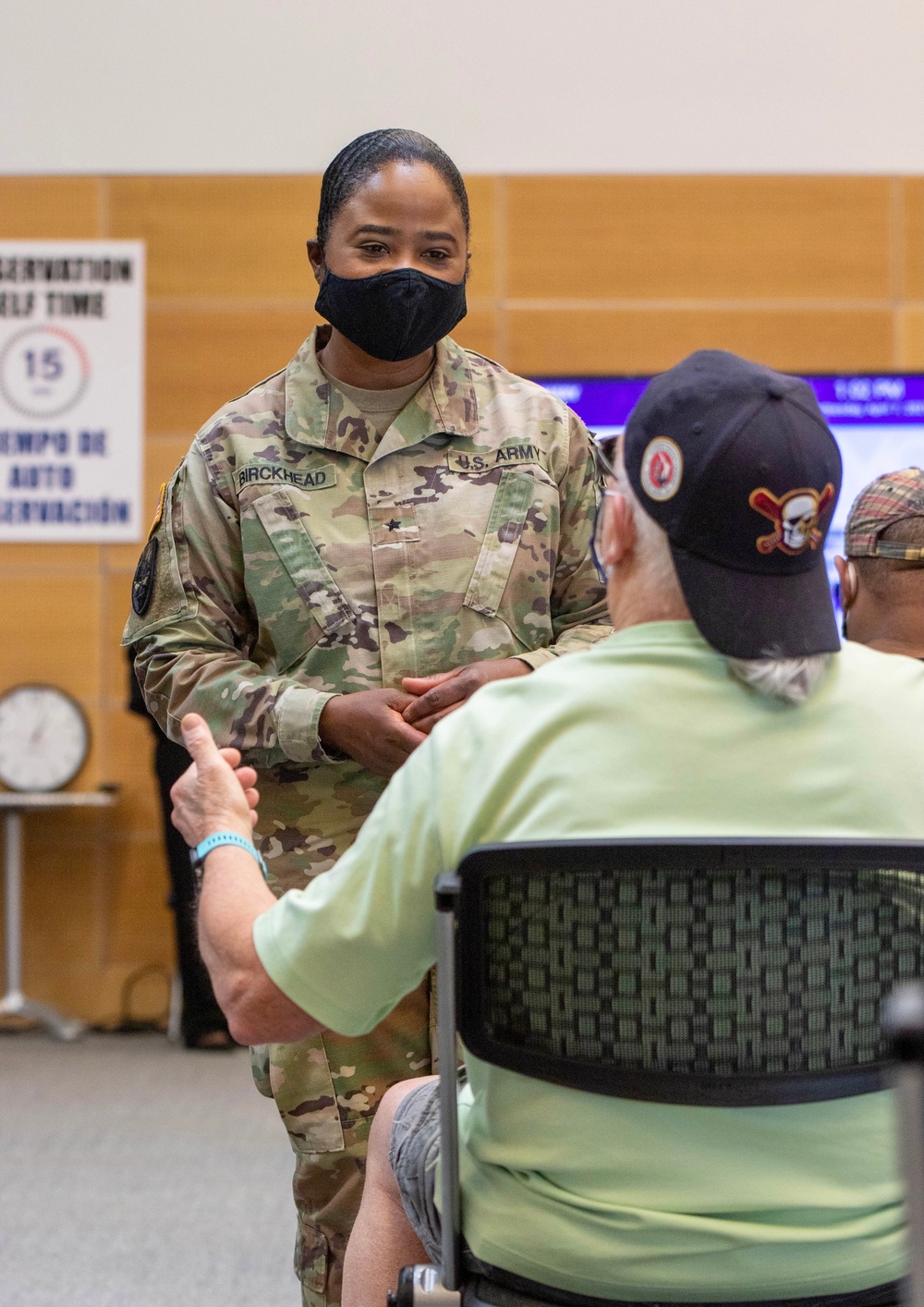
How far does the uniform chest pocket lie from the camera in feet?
5.54

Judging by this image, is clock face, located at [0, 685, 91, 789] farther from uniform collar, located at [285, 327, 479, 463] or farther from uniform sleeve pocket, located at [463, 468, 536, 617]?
uniform sleeve pocket, located at [463, 468, 536, 617]

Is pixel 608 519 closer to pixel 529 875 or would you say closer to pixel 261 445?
pixel 529 875

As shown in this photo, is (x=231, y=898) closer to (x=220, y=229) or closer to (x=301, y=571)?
(x=301, y=571)

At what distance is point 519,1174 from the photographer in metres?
1.05

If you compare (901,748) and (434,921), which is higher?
(901,748)

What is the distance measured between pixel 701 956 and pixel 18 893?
4146 mm

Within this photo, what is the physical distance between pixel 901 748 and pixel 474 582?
29.7 inches

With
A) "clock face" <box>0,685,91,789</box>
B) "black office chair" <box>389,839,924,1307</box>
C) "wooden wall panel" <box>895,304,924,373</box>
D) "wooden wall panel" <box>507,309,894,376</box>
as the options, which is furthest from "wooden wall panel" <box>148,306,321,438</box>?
"black office chair" <box>389,839,924,1307</box>

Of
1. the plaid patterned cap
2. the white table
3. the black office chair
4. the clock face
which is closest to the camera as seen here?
the black office chair

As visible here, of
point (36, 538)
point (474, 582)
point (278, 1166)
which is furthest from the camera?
point (36, 538)

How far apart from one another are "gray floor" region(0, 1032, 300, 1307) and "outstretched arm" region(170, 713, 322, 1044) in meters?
1.60

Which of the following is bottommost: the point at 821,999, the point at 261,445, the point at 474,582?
the point at 821,999

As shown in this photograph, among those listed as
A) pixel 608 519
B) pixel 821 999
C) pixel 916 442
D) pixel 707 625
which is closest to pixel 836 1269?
pixel 821 999

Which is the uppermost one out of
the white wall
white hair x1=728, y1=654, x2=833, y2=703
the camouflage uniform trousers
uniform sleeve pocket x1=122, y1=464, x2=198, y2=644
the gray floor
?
the white wall
